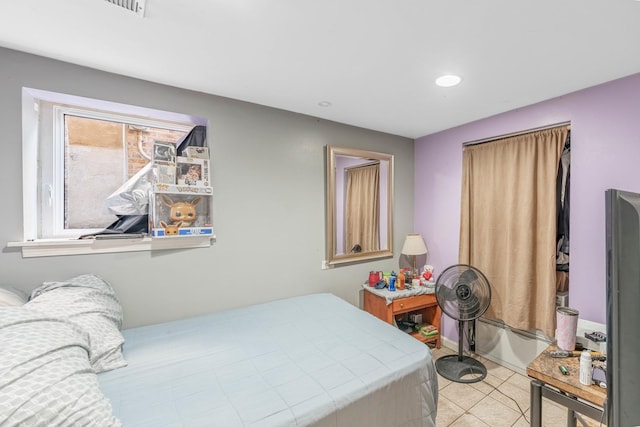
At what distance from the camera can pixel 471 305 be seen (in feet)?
7.52

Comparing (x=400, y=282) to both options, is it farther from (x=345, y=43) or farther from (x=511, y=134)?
(x=345, y=43)

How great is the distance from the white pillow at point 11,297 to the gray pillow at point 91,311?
0.04 m

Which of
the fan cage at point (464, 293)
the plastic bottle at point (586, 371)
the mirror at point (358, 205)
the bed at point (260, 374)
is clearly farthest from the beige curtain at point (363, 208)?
the plastic bottle at point (586, 371)

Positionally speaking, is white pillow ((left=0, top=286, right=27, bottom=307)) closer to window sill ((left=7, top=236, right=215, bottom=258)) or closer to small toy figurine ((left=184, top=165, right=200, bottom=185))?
window sill ((left=7, top=236, right=215, bottom=258))

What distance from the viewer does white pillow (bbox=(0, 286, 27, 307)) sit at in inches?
49.4

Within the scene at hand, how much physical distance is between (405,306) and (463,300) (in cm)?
51

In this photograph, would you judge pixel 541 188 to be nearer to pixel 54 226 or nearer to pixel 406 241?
pixel 406 241

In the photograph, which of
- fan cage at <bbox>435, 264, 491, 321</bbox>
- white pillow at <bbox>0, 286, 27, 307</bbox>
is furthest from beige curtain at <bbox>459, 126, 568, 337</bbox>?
white pillow at <bbox>0, 286, 27, 307</bbox>

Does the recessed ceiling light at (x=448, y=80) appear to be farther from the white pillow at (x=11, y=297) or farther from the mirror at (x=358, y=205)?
the white pillow at (x=11, y=297)

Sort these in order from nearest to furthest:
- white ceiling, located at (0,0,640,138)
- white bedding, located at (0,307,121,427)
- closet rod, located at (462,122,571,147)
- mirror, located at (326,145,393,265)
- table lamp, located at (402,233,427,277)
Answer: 1. white bedding, located at (0,307,121,427)
2. white ceiling, located at (0,0,640,138)
3. closet rod, located at (462,122,571,147)
4. mirror, located at (326,145,393,265)
5. table lamp, located at (402,233,427,277)

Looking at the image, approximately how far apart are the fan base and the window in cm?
303

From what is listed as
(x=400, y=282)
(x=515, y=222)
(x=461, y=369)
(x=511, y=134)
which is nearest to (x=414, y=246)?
(x=400, y=282)

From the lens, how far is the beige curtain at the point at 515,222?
81.9 inches

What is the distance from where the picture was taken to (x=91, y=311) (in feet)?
4.41
